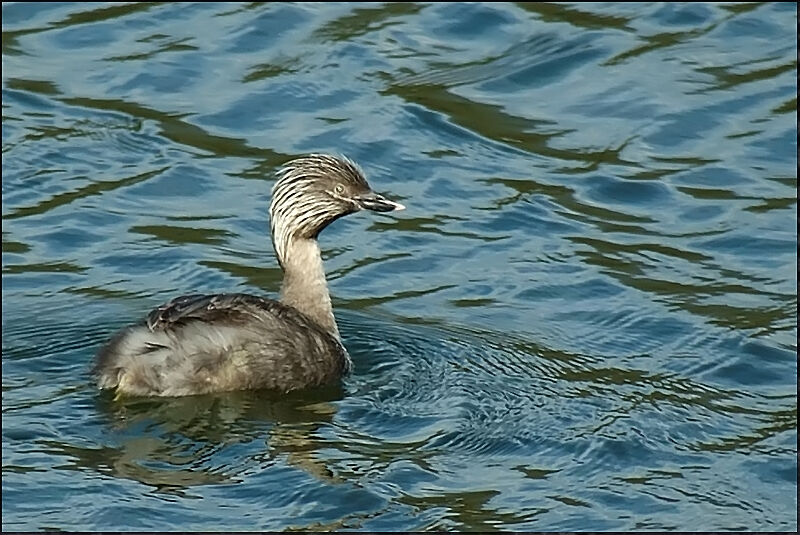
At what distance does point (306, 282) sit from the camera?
1180cm

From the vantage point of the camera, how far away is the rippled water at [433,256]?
9.71m

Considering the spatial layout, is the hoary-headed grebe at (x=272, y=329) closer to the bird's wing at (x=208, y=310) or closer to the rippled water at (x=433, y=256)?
the bird's wing at (x=208, y=310)

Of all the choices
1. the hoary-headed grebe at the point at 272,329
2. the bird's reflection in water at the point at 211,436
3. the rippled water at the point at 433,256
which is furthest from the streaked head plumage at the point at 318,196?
the bird's reflection in water at the point at 211,436

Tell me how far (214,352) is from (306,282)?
1.15 m

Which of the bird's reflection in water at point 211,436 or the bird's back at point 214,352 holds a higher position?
the bird's back at point 214,352

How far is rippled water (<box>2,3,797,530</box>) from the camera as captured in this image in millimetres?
9711

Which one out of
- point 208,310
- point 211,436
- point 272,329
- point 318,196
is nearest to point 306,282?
point 318,196

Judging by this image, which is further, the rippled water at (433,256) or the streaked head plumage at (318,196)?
the streaked head plumage at (318,196)

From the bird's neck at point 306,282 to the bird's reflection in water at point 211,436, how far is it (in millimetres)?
708

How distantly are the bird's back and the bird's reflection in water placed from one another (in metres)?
0.08

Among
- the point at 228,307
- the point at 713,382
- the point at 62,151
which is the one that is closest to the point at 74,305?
the point at 228,307

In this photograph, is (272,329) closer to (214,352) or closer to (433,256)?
(214,352)

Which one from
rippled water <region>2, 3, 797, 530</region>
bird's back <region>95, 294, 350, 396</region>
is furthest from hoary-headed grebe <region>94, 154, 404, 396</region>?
rippled water <region>2, 3, 797, 530</region>

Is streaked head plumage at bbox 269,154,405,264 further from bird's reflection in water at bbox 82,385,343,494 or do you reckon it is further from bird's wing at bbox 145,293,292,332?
bird's reflection in water at bbox 82,385,343,494
